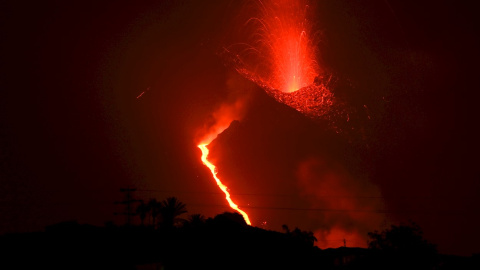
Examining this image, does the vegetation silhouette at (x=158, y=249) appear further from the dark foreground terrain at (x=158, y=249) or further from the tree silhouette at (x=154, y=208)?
the tree silhouette at (x=154, y=208)

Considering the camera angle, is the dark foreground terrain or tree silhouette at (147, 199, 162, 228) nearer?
the dark foreground terrain

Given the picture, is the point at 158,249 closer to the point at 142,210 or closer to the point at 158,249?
the point at 158,249

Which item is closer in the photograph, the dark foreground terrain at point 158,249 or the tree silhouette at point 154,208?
the dark foreground terrain at point 158,249

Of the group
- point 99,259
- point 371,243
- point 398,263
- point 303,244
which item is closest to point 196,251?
point 99,259

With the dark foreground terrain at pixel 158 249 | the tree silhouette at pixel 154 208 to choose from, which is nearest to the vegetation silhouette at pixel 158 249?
the dark foreground terrain at pixel 158 249

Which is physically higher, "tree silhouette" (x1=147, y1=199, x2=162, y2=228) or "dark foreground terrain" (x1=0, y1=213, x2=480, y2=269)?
"tree silhouette" (x1=147, y1=199, x2=162, y2=228)

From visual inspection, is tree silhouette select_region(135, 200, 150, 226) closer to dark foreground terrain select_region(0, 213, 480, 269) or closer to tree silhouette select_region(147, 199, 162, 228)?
tree silhouette select_region(147, 199, 162, 228)

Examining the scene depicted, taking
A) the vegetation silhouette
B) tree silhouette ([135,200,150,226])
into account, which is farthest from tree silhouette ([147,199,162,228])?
the vegetation silhouette

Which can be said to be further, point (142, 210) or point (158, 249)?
point (142, 210)

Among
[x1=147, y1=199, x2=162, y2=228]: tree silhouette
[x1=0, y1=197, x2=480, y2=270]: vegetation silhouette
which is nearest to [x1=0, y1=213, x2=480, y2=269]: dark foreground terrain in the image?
[x1=0, y1=197, x2=480, y2=270]: vegetation silhouette

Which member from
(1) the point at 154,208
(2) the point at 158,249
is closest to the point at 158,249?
(2) the point at 158,249

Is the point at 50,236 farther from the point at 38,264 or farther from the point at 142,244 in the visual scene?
the point at 142,244

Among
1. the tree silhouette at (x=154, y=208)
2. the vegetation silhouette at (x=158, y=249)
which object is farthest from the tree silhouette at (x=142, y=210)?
the vegetation silhouette at (x=158, y=249)

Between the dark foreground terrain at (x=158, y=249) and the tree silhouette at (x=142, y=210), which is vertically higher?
the tree silhouette at (x=142, y=210)
